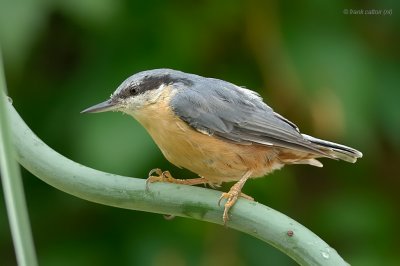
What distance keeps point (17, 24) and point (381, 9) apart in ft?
5.77

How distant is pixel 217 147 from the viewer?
2.42 meters

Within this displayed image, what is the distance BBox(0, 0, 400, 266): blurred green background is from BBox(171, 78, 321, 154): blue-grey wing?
0.66m

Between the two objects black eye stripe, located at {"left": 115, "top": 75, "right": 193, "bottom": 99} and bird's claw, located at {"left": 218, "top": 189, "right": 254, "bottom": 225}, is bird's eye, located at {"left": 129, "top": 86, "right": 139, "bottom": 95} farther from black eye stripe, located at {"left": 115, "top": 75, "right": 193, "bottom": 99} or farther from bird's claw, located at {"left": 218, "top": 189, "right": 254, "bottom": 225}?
bird's claw, located at {"left": 218, "top": 189, "right": 254, "bottom": 225}

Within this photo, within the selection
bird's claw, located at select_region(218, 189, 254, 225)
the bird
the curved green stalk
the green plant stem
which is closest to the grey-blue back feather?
the bird

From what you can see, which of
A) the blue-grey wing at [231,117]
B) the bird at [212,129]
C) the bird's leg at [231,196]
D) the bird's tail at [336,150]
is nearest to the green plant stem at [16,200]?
the bird's leg at [231,196]

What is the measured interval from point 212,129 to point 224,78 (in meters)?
1.05

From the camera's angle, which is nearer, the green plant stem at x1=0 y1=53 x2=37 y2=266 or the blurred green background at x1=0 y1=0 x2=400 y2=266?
the green plant stem at x1=0 y1=53 x2=37 y2=266

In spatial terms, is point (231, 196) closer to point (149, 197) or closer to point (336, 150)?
point (149, 197)

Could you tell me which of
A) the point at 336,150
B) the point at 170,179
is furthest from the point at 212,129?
the point at 336,150

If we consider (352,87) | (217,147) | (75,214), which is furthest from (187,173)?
(217,147)

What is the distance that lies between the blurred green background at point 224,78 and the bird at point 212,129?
2.08ft

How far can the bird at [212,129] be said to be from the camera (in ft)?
7.95

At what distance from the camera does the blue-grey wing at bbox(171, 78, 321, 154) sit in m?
2.49

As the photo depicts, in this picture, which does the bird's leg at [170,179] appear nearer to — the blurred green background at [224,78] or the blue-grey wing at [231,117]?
the blue-grey wing at [231,117]
